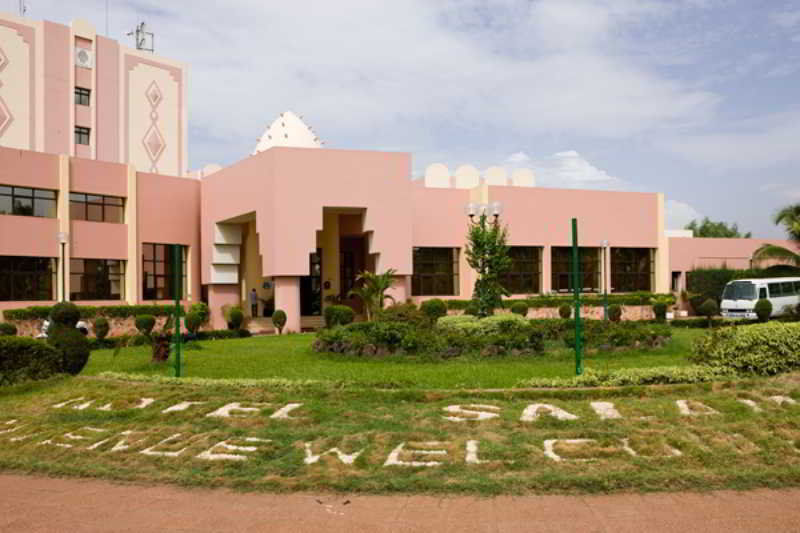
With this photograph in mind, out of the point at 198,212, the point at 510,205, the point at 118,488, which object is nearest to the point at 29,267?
the point at 198,212

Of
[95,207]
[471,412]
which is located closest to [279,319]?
[95,207]

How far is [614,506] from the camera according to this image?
16.9ft

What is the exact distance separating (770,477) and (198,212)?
25.9 meters

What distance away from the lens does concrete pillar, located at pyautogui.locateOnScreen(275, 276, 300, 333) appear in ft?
76.3

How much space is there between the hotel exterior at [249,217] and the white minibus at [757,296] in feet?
12.4

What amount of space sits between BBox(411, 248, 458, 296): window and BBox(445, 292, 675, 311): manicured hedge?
1.83m

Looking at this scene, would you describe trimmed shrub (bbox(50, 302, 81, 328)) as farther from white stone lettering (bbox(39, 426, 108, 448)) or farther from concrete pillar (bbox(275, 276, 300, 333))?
concrete pillar (bbox(275, 276, 300, 333))

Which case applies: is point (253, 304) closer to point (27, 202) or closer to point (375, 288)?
point (375, 288)

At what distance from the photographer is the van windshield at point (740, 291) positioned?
27.1 m

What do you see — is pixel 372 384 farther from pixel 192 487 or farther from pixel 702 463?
pixel 702 463

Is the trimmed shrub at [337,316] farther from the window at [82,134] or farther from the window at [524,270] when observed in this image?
the window at [82,134]

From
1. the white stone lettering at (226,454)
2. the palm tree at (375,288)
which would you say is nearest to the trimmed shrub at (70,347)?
the white stone lettering at (226,454)

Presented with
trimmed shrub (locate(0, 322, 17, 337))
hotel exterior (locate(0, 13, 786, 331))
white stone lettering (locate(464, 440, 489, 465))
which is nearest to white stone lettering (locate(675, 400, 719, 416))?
white stone lettering (locate(464, 440, 489, 465))

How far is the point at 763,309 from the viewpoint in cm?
2495
